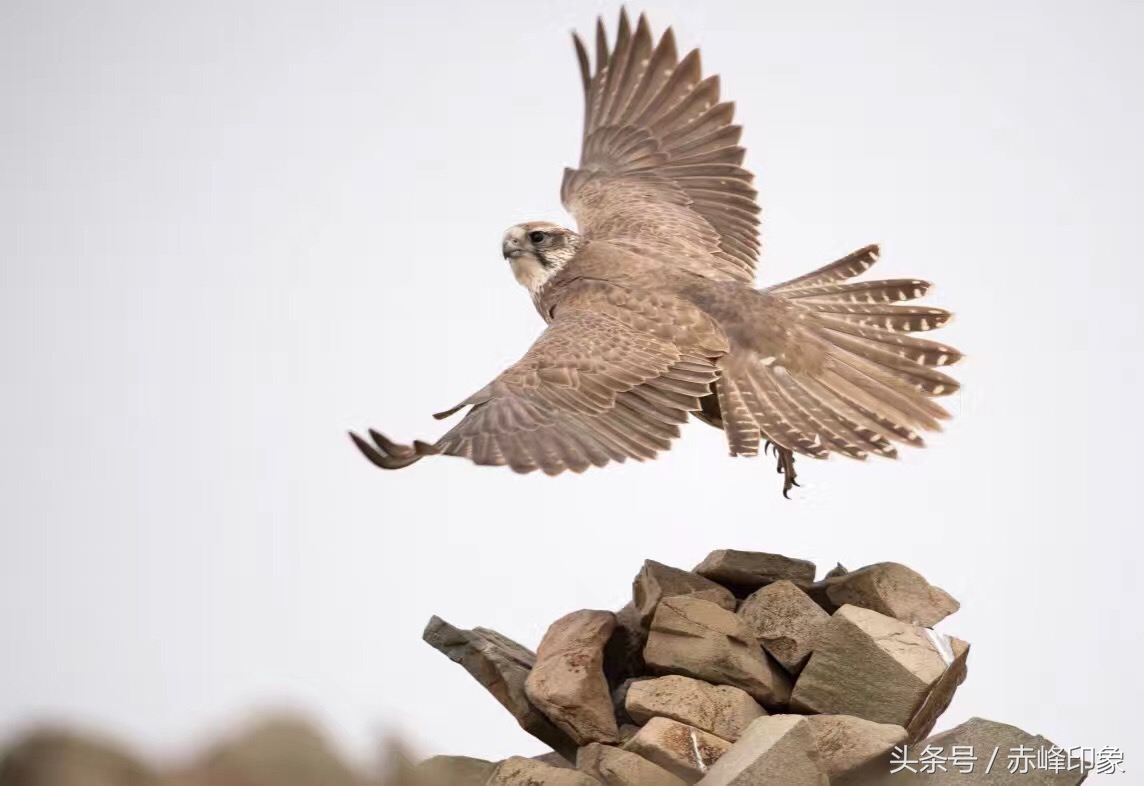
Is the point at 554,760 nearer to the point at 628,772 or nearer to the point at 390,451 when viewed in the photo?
the point at 628,772

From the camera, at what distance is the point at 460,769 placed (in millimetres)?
6195

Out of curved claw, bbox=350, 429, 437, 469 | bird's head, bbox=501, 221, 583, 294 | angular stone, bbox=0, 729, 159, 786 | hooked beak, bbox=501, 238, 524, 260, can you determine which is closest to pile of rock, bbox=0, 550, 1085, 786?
curved claw, bbox=350, 429, 437, 469

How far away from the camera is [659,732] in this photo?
19.6 feet

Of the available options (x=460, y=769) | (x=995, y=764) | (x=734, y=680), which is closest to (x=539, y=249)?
(x=734, y=680)

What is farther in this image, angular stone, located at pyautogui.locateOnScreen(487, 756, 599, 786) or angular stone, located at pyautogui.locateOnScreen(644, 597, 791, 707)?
angular stone, located at pyautogui.locateOnScreen(644, 597, 791, 707)

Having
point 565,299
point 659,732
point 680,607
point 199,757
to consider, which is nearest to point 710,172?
point 565,299

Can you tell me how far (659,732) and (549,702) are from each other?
55cm

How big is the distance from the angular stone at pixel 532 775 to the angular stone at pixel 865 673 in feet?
3.56

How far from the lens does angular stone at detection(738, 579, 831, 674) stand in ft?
21.0

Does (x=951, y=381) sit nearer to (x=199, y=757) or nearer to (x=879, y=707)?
(x=879, y=707)

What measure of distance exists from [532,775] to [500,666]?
0.77m

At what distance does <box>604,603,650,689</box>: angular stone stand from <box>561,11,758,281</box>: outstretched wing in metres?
2.38

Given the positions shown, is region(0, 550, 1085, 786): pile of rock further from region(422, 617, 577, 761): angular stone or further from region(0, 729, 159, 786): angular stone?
region(0, 729, 159, 786): angular stone

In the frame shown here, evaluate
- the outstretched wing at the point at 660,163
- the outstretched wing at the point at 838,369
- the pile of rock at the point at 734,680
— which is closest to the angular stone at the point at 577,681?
the pile of rock at the point at 734,680
